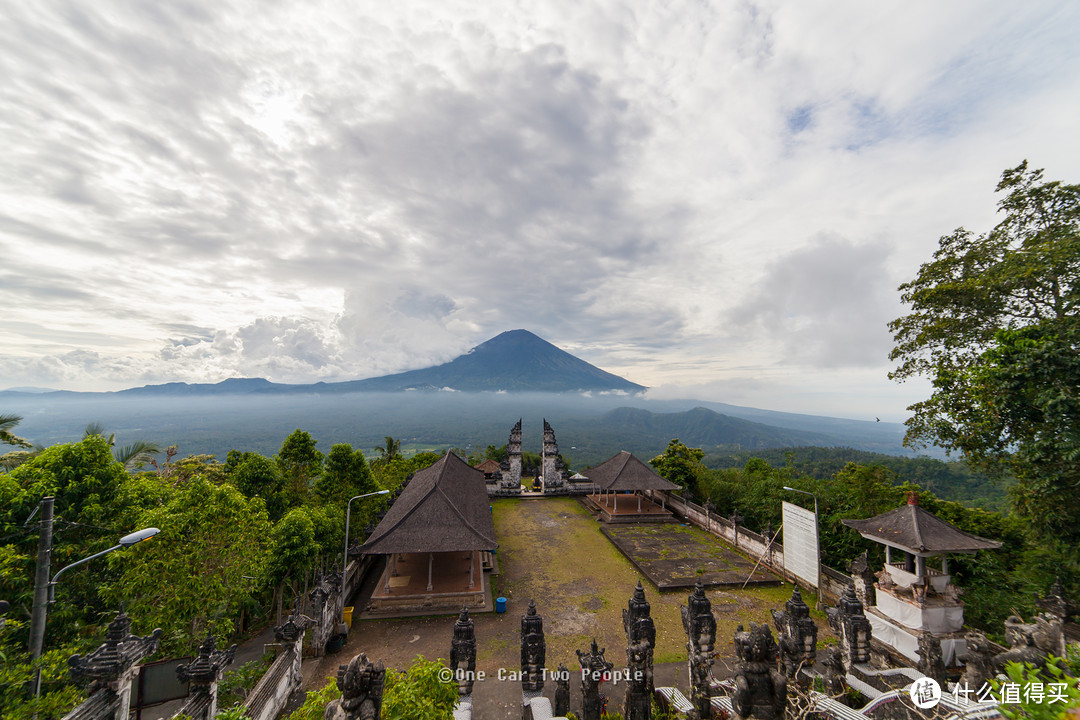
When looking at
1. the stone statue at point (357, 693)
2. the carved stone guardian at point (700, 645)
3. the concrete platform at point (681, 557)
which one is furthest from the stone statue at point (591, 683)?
the concrete platform at point (681, 557)

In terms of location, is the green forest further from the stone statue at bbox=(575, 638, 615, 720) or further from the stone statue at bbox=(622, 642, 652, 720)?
the stone statue at bbox=(622, 642, 652, 720)

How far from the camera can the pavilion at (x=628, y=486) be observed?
79.4ft

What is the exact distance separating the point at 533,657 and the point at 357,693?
4.45 m

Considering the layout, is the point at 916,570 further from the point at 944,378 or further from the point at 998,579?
the point at 944,378

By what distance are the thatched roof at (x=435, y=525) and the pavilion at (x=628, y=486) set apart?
9.00 m

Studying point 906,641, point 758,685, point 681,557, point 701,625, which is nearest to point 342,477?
point 681,557

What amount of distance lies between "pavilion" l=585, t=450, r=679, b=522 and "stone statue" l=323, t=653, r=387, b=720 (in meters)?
20.2

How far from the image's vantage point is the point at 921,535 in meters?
10.4

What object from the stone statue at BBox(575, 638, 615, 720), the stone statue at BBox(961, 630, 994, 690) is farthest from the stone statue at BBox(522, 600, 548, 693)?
the stone statue at BBox(961, 630, 994, 690)

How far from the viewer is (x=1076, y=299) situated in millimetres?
10258

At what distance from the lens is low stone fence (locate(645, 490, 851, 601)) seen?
46.8 feet

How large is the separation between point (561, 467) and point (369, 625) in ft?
72.4

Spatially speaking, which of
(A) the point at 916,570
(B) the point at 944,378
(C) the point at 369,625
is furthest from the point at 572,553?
(B) the point at 944,378

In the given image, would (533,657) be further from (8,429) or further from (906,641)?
(8,429)
